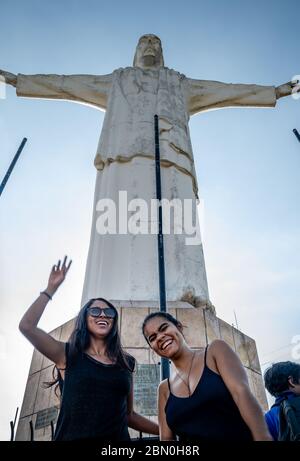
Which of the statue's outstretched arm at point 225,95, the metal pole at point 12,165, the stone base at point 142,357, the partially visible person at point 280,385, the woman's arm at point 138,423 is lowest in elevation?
the woman's arm at point 138,423

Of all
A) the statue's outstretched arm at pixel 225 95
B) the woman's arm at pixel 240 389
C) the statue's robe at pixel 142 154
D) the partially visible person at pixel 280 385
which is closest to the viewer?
the woman's arm at pixel 240 389

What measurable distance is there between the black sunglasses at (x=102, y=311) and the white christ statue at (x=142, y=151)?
2.20 m

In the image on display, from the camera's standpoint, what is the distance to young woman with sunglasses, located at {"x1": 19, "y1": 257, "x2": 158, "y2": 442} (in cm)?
172

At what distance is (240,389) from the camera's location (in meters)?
1.53

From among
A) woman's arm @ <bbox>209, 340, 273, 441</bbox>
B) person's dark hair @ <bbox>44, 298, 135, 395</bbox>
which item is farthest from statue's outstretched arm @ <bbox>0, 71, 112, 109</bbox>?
woman's arm @ <bbox>209, 340, 273, 441</bbox>

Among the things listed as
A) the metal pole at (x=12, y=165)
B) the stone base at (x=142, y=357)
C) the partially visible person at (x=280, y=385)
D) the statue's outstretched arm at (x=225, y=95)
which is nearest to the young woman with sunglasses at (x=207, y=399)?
the partially visible person at (x=280, y=385)

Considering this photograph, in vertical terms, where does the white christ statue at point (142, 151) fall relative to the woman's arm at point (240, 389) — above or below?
above

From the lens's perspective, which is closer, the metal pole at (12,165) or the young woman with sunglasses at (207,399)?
the young woman with sunglasses at (207,399)

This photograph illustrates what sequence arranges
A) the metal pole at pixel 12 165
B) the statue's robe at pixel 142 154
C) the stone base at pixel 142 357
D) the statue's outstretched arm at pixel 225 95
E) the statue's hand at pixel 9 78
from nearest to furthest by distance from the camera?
1. the stone base at pixel 142 357
2. the metal pole at pixel 12 165
3. the statue's robe at pixel 142 154
4. the statue's hand at pixel 9 78
5. the statue's outstretched arm at pixel 225 95

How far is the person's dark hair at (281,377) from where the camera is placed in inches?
86.7

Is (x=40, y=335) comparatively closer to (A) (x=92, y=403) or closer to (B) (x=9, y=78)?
(A) (x=92, y=403)

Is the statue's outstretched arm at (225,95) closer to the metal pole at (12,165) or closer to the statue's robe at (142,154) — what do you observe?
the statue's robe at (142,154)

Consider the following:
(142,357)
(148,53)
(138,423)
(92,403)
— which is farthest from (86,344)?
(148,53)
